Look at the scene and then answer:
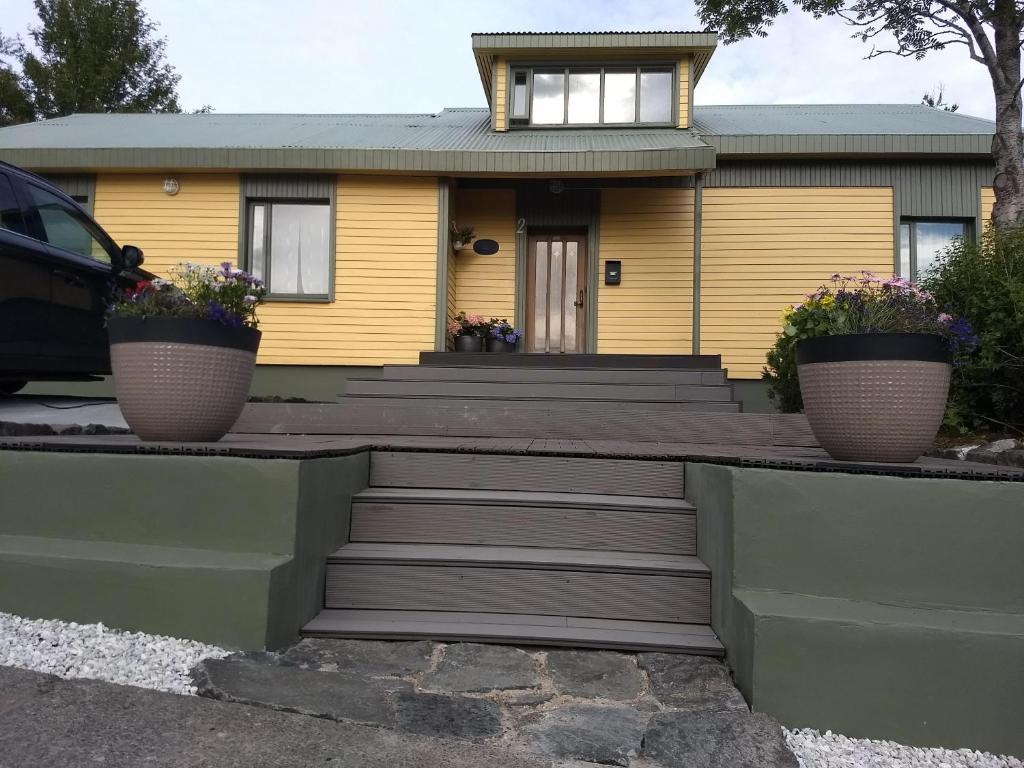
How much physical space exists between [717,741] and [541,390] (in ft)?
12.7

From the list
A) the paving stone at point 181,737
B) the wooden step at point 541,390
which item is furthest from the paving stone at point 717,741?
the wooden step at point 541,390

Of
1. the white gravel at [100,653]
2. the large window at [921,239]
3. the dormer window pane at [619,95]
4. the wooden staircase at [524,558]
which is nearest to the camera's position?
the white gravel at [100,653]

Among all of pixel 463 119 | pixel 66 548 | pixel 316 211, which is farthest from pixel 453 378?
pixel 463 119

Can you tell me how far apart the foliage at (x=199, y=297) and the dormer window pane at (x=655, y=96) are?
6.89 m

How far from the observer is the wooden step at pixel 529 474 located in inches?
125

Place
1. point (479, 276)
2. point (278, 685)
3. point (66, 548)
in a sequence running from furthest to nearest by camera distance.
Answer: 1. point (479, 276)
2. point (66, 548)
3. point (278, 685)

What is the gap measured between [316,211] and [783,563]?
23.0 ft

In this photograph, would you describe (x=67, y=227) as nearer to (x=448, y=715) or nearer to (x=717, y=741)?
(x=448, y=715)

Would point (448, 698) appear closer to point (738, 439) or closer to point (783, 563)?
point (783, 563)

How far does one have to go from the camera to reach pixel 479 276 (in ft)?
27.4

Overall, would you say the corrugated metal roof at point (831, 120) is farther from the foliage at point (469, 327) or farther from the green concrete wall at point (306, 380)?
the green concrete wall at point (306, 380)

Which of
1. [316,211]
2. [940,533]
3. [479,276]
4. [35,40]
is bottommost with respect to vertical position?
[940,533]

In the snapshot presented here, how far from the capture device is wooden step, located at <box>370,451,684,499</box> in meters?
3.18

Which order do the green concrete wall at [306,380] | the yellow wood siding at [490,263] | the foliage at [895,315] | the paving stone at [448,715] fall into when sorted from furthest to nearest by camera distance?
1. the yellow wood siding at [490,263]
2. the green concrete wall at [306,380]
3. the foliage at [895,315]
4. the paving stone at [448,715]
